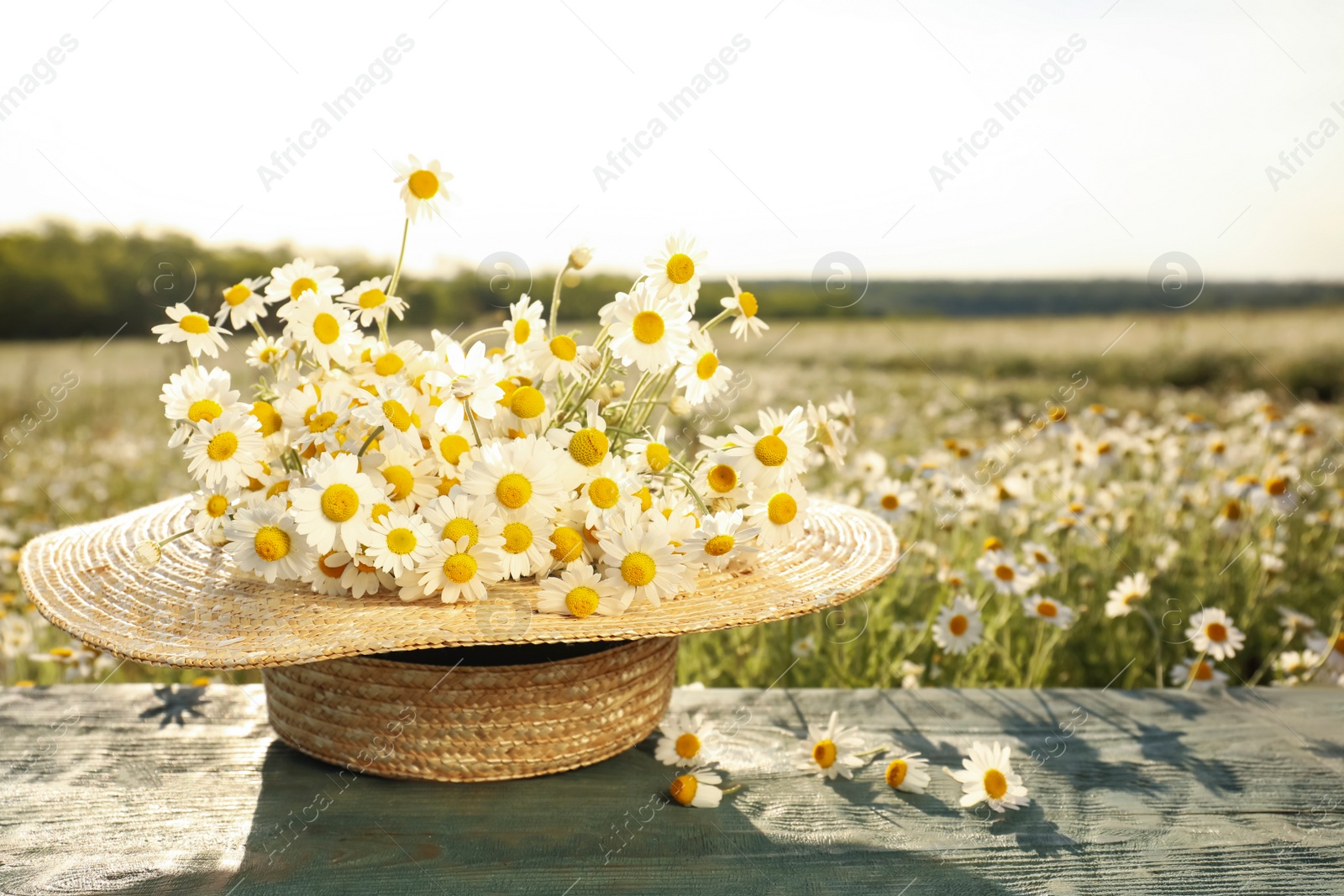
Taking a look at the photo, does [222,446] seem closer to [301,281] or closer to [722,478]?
[301,281]

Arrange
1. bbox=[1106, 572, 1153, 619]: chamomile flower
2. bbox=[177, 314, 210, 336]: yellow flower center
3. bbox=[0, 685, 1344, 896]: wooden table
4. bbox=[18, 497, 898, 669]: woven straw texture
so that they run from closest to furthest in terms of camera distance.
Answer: bbox=[18, 497, 898, 669]: woven straw texture < bbox=[0, 685, 1344, 896]: wooden table < bbox=[177, 314, 210, 336]: yellow flower center < bbox=[1106, 572, 1153, 619]: chamomile flower

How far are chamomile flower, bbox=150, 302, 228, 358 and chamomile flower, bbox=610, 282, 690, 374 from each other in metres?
0.41

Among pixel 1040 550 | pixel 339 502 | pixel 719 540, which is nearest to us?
pixel 339 502

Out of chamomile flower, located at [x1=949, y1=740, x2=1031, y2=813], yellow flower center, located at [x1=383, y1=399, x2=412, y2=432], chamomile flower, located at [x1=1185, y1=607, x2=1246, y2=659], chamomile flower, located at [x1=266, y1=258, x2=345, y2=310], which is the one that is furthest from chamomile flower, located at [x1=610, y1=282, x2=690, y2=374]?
chamomile flower, located at [x1=1185, y1=607, x2=1246, y2=659]

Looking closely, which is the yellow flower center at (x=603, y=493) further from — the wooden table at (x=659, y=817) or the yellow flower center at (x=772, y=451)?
the wooden table at (x=659, y=817)

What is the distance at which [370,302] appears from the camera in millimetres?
999

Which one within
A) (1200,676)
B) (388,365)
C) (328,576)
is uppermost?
(388,365)

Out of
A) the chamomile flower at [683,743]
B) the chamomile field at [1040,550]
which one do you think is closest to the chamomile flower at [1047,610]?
the chamomile field at [1040,550]

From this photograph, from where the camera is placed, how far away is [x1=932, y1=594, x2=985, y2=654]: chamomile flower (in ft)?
5.02

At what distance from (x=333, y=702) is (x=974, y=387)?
16.0ft

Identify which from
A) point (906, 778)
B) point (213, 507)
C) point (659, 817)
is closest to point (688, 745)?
point (659, 817)

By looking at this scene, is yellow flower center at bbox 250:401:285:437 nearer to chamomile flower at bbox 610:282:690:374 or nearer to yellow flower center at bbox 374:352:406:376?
yellow flower center at bbox 374:352:406:376

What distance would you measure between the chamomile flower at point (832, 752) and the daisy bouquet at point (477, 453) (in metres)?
0.25

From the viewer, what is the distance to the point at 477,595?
87 cm
